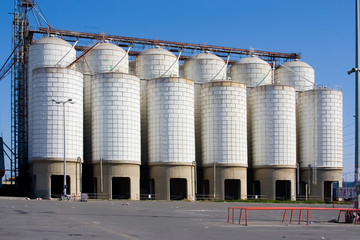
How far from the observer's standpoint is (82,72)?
8481 centimetres

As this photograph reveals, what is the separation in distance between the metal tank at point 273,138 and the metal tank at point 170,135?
1190 centimetres

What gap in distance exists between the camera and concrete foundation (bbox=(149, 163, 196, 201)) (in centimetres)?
7794

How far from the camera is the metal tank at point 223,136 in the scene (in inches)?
3233

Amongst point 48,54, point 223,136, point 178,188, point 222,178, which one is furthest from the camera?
point 178,188

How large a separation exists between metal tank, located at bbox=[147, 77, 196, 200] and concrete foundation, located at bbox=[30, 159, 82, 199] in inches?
462

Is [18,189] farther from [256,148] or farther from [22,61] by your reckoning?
[256,148]

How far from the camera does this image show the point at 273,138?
85875 millimetres

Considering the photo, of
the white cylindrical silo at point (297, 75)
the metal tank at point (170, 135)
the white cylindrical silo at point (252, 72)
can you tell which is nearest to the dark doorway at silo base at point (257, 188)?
the metal tank at point (170, 135)

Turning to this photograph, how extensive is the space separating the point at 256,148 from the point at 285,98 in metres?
9.31

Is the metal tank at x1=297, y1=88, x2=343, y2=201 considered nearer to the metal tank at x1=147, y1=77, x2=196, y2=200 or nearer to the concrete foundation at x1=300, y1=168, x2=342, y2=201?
the concrete foundation at x1=300, y1=168, x2=342, y2=201

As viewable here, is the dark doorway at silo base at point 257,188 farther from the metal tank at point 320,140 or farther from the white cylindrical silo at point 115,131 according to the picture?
the white cylindrical silo at point 115,131

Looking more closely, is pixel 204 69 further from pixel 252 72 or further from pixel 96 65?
pixel 96 65

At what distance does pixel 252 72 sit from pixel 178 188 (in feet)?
82.3

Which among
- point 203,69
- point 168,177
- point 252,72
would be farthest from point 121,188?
point 252,72
